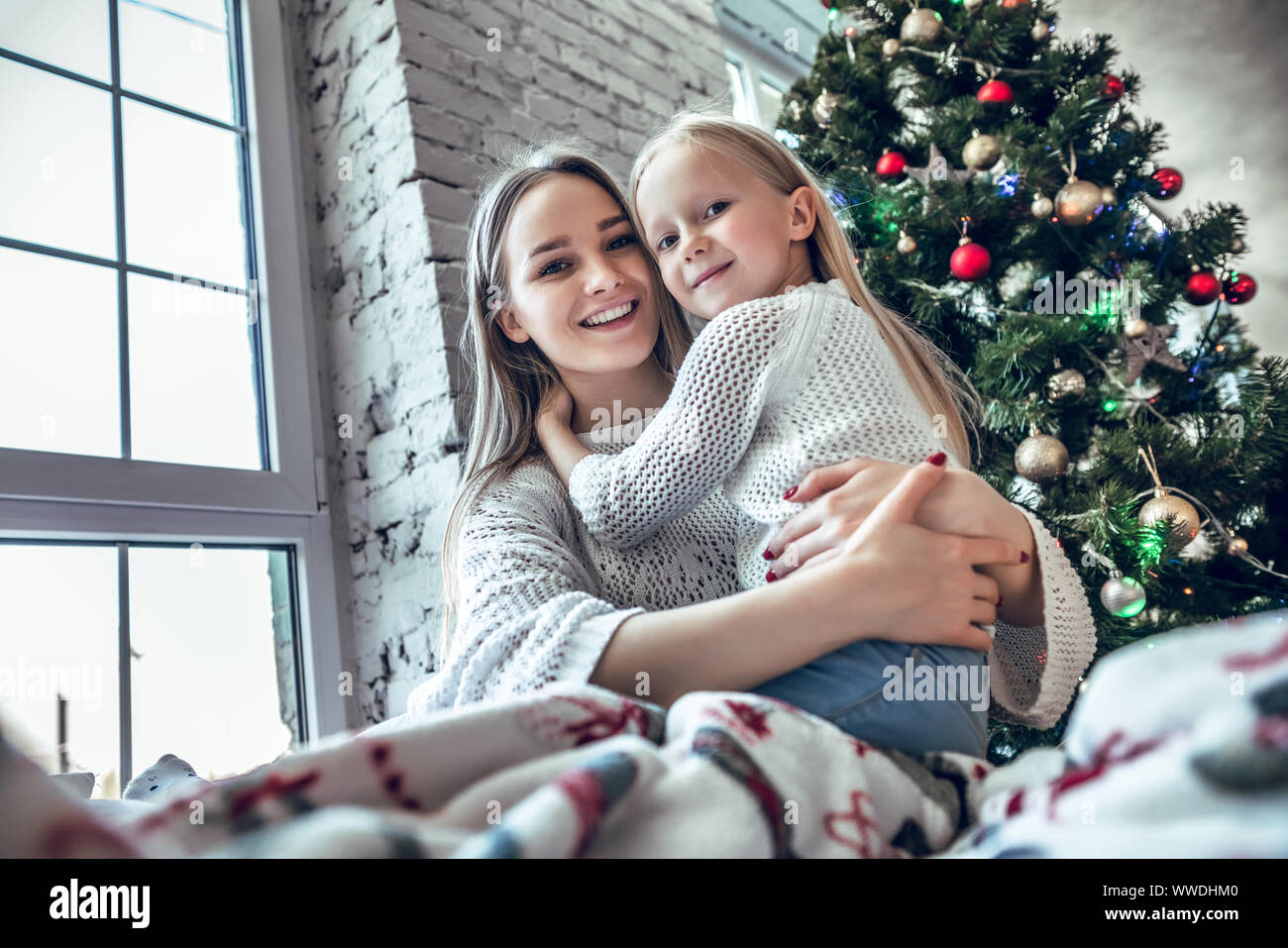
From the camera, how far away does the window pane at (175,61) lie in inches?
80.2

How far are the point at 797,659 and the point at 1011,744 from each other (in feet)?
3.46

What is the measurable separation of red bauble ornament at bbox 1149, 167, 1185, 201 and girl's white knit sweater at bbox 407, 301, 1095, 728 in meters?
1.09

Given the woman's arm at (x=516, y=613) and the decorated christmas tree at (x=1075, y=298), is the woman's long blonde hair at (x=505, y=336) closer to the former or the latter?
the woman's arm at (x=516, y=613)

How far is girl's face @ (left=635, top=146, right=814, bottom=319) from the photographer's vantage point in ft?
4.10

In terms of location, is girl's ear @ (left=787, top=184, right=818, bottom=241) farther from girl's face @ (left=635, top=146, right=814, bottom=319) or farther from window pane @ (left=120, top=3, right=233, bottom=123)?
window pane @ (left=120, top=3, right=233, bottom=123)

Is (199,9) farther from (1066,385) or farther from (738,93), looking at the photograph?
(1066,385)

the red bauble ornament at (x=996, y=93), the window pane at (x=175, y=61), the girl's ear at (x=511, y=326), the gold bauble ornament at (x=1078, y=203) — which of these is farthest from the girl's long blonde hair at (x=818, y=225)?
the window pane at (x=175, y=61)

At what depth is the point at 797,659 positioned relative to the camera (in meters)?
0.85

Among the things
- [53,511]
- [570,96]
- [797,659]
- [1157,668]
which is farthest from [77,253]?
[1157,668]

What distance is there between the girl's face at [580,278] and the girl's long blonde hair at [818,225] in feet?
0.24

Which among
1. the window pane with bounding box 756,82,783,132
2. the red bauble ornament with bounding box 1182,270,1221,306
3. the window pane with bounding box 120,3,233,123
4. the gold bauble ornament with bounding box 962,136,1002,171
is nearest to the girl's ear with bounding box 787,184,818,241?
the gold bauble ornament with bounding box 962,136,1002,171

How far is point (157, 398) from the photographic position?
1.88 metres
